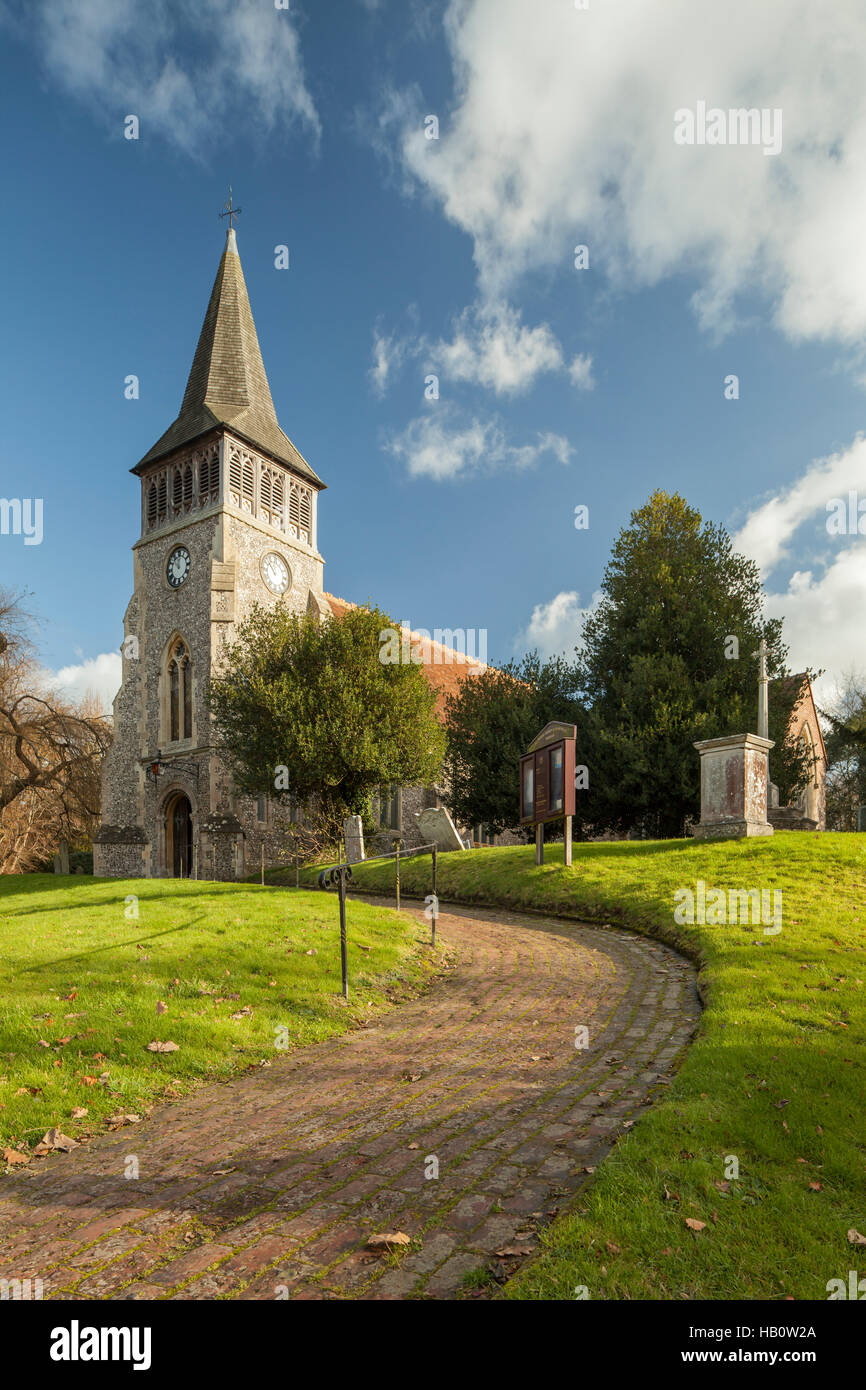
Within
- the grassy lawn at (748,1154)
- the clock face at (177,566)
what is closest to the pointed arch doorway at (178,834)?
the clock face at (177,566)

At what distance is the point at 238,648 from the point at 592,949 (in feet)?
59.9

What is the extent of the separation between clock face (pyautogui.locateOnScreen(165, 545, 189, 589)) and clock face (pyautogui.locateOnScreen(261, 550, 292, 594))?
10.2 feet

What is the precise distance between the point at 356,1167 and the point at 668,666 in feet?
→ 74.1

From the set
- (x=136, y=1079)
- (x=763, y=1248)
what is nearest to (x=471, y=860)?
(x=136, y=1079)

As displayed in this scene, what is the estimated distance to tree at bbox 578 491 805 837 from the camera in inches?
927

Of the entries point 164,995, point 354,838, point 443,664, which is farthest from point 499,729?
point 164,995

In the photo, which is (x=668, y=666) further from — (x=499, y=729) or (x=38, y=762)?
(x=38, y=762)

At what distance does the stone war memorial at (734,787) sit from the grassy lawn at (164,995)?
7657 mm

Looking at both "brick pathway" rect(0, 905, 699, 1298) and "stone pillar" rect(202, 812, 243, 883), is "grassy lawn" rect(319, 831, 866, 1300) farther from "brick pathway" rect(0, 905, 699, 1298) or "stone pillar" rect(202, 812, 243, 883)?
"stone pillar" rect(202, 812, 243, 883)

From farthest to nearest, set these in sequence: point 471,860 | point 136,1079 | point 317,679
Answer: point 317,679
point 471,860
point 136,1079

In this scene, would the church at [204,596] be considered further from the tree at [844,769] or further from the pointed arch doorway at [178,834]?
the tree at [844,769]
